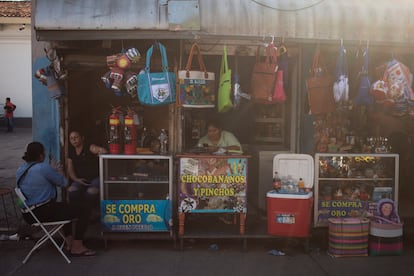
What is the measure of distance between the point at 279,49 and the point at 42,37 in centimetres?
297

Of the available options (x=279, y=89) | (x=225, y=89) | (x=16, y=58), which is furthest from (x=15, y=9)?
(x=279, y=89)

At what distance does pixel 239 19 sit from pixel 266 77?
0.85 m

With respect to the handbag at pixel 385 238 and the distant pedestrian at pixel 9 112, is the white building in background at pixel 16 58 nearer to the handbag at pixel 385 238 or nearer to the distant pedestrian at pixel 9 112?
the distant pedestrian at pixel 9 112

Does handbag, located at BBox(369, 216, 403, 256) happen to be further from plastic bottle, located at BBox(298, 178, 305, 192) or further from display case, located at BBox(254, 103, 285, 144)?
display case, located at BBox(254, 103, 285, 144)

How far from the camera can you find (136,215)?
568cm

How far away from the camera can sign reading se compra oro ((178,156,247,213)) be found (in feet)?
18.4

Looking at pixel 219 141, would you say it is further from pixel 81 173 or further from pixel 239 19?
pixel 81 173

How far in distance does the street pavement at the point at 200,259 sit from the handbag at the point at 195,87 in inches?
72.8

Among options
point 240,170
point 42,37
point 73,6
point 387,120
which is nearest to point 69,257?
point 240,170

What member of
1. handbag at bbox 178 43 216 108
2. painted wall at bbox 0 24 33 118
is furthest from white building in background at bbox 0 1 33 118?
handbag at bbox 178 43 216 108

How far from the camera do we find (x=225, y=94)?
5.46m

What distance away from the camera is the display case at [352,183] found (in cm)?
599

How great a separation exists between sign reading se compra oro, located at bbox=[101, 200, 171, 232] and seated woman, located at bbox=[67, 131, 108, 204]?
692mm

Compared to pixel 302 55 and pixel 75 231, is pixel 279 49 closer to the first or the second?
A: pixel 302 55
